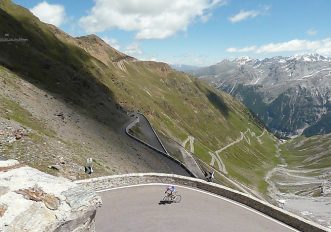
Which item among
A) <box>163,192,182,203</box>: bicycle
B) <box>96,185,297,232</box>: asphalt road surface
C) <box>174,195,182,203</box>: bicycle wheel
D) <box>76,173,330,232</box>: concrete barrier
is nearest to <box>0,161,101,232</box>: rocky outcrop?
<box>96,185,297,232</box>: asphalt road surface

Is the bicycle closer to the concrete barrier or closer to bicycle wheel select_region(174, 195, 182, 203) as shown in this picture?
bicycle wheel select_region(174, 195, 182, 203)

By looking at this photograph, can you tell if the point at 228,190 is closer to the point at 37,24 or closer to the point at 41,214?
the point at 41,214

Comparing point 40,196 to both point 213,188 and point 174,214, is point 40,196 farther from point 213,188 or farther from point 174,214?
point 213,188

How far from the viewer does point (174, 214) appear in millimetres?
30719

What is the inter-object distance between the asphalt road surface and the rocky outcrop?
10998 mm

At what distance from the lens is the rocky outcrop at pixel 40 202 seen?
1361 cm

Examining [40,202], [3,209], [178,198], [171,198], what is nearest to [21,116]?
[178,198]

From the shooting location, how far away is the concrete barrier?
29.7 metres

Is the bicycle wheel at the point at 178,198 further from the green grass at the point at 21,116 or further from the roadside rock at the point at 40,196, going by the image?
the green grass at the point at 21,116

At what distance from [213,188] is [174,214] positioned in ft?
21.8

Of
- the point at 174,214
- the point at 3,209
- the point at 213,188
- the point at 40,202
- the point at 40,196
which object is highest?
the point at 213,188

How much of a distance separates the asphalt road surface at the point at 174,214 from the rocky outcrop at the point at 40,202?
11.0m

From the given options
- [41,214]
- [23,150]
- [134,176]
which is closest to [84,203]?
[41,214]

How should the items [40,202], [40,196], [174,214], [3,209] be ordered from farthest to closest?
[174,214]
[40,196]
[40,202]
[3,209]
